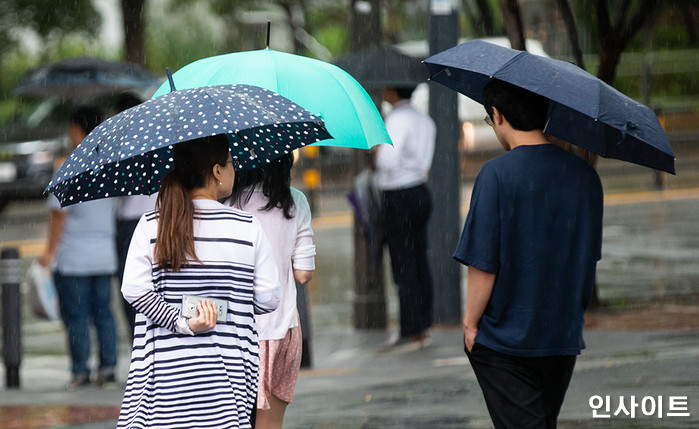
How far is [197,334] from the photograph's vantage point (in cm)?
387

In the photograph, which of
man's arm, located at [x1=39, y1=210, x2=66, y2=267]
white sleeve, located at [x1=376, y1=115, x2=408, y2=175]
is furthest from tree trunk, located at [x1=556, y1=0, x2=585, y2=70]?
man's arm, located at [x1=39, y1=210, x2=66, y2=267]

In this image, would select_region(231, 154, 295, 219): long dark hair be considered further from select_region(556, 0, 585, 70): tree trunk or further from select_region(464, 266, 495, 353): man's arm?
select_region(556, 0, 585, 70): tree trunk

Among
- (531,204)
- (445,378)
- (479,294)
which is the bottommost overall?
(445,378)

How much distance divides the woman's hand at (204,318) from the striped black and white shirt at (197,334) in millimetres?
35

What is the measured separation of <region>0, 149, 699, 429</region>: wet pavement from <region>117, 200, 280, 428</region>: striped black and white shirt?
3.03 metres

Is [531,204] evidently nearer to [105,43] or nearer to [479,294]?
[479,294]

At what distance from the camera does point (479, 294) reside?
14.0ft

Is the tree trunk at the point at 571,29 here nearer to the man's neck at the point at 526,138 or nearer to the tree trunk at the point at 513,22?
the tree trunk at the point at 513,22

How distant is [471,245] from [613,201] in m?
16.0

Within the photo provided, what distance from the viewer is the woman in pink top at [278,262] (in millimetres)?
5070

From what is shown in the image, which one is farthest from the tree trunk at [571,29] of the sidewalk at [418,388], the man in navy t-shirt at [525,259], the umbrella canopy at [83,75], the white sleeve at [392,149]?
the man in navy t-shirt at [525,259]

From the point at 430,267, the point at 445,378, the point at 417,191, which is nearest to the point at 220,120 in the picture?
the point at 445,378

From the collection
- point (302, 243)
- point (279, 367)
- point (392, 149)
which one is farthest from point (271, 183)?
point (392, 149)

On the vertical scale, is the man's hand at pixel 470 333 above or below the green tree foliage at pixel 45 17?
above
